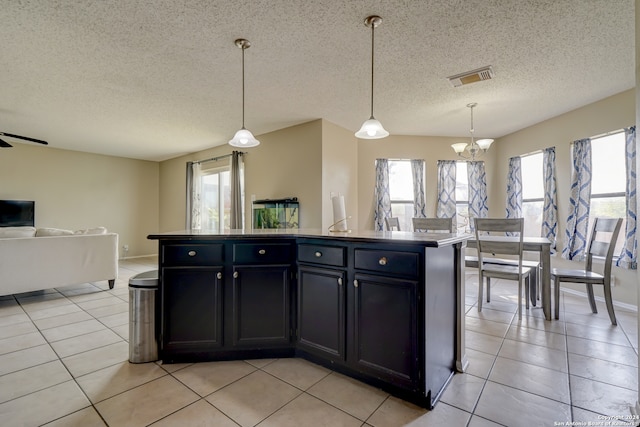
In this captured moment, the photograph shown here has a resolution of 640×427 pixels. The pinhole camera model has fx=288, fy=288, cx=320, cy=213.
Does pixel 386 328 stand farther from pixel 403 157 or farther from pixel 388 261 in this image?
pixel 403 157

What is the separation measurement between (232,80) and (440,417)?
342 cm

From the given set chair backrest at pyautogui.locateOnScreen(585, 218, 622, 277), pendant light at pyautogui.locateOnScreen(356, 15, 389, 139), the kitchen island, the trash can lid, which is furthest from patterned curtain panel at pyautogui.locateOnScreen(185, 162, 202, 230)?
chair backrest at pyautogui.locateOnScreen(585, 218, 622, 277)

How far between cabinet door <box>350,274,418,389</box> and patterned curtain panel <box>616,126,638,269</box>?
11.6 ft

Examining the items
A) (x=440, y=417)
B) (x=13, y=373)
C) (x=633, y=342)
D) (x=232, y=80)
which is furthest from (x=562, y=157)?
(x=13, y=373)

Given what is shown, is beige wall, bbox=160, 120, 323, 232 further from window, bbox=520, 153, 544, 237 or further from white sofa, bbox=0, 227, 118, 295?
window, bbox=520, 153, 544, 237

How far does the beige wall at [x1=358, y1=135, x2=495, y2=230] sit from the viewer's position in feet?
17.7

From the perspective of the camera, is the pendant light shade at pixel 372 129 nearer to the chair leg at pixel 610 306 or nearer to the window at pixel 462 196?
the chair leg at pixel 610 306

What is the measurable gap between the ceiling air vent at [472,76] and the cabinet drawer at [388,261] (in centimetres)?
242

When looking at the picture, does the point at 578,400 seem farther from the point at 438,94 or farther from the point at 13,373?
the point at 13,373

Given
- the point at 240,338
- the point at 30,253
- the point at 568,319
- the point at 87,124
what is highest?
the point at 87,124

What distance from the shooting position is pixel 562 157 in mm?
4316

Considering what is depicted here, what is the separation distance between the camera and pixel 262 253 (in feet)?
6.98

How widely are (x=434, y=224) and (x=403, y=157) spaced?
2.23 m

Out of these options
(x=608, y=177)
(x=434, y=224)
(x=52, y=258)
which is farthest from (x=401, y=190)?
(x=52, y=258)
